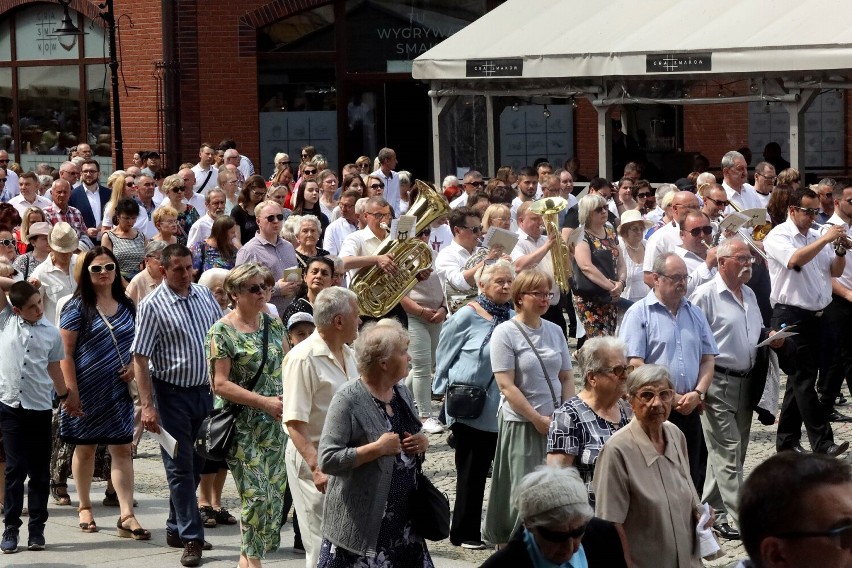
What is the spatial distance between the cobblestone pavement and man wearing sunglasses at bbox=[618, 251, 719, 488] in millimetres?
986

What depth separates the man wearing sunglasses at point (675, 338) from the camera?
819 cm

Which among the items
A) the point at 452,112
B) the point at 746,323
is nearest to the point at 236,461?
the point at 746,323

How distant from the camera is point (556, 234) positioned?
11570mm

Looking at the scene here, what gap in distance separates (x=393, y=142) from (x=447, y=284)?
50.7ft

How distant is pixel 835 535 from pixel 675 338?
5157mm

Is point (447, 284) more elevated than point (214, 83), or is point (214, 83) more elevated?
point (214, 83)

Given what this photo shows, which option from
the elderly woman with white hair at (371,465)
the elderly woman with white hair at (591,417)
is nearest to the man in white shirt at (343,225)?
the elderly woman with white hair at (591,417)

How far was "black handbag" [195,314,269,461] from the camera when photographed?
25.5 feet

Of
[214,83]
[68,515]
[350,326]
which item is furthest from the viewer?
[214,83]

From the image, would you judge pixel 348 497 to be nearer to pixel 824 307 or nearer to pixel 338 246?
pixel 824 307

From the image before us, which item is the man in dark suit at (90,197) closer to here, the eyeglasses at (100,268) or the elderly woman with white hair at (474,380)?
the eyeglasses at (100,268)

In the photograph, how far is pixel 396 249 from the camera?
11.2 metres

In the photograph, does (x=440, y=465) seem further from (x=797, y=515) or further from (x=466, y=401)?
(x=797, y=515)

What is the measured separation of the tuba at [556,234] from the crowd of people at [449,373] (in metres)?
0.02
